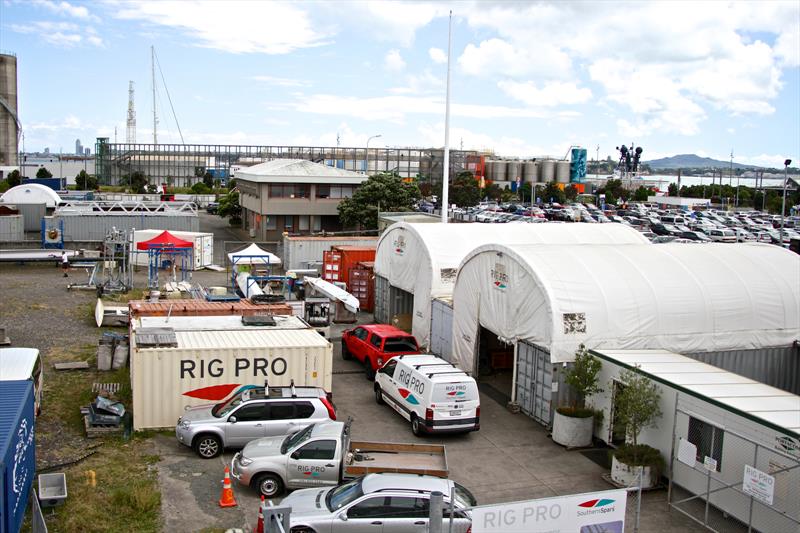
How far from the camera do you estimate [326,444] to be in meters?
14.0

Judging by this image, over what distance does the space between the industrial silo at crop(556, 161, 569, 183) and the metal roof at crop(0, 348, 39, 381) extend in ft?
488

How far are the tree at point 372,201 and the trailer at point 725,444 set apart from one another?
4082 centimetres

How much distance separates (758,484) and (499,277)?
30.5 feet

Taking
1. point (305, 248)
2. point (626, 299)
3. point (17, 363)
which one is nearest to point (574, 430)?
point (626, 299)

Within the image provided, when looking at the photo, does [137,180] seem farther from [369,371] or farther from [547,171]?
[369,371]

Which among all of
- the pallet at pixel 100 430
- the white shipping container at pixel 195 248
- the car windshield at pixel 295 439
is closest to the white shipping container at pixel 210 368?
the pallet at pixel 100 430

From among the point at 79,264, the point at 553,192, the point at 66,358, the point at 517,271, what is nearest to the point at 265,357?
the point at 517,271

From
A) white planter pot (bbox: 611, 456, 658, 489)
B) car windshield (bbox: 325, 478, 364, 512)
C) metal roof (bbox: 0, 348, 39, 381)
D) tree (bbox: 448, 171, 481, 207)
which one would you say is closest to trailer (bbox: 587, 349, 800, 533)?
white planter pot (bbox: 611, 456, 658, 489)

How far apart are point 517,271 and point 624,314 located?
289 centimetres

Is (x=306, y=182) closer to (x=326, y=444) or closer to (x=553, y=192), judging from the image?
(x=326, y=444)

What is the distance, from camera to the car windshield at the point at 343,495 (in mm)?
11781

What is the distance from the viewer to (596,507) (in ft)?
31.2

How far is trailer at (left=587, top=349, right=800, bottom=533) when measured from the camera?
12.4 m

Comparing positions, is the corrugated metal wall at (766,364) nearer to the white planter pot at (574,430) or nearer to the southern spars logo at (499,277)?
the white planter pot at (574,430)
